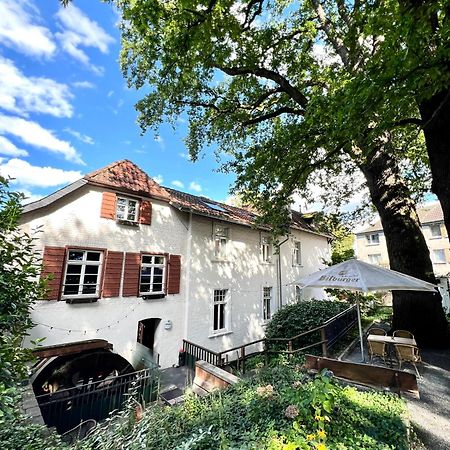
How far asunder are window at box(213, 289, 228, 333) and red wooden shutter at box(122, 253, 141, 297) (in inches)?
178

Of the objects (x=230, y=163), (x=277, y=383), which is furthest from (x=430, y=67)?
(x=230, y=163)

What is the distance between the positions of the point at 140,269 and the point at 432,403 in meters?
9.17

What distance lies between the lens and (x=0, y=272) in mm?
2719

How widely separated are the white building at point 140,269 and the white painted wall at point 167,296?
0.04 metres

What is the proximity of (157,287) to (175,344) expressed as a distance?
2.56 metres

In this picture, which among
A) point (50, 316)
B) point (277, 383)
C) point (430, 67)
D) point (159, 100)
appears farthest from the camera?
point (159, 100)

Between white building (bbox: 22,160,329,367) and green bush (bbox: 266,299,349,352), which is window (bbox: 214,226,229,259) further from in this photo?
green bush (bbox: 266,299,349,352)

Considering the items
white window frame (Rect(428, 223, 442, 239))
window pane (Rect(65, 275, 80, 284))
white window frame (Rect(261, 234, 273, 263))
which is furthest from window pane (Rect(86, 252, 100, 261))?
white window frame (Rect(428, 223, 442, 239))

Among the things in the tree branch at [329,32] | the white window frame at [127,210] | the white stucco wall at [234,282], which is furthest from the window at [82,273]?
the tree branch at [329,32]

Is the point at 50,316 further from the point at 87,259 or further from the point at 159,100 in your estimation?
the point at 159,100

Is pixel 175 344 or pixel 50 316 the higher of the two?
pixel 50 316

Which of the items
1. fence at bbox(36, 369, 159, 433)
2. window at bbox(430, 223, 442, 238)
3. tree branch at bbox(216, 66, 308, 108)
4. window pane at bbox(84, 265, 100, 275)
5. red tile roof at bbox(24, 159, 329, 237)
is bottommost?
fence at bbox(36, 369, 159, 433)

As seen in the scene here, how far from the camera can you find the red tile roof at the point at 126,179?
353 inches

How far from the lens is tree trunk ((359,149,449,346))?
25.9 feet
